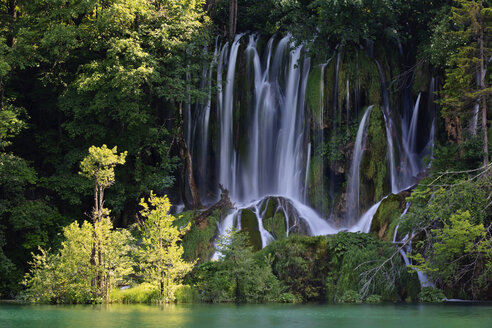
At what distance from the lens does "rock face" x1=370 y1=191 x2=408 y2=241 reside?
79.8ft

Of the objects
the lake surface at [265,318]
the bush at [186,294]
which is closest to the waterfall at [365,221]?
the bush at [186,294]

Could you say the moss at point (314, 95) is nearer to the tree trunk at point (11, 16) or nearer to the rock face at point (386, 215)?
the rock face at point (386, 215)

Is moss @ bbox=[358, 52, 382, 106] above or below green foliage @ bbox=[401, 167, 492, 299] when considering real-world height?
above

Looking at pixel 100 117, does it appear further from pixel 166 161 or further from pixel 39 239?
pixel 39 239

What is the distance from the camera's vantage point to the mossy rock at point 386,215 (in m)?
24.3

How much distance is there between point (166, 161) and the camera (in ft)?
99.3

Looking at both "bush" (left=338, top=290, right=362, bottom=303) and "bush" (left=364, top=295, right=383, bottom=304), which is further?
"bush" (left=338, top=290, right=362, bottom=303)

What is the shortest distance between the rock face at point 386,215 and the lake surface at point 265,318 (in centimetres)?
728

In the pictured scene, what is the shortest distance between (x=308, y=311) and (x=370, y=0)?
1690 centimetres

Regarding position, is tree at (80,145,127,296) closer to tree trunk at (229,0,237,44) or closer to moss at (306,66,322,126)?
moss at (306,66,322,126)

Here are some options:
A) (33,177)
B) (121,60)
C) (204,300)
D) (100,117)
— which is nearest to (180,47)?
(121,60)

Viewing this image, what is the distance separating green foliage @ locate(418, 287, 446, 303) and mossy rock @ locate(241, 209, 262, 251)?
746 cm

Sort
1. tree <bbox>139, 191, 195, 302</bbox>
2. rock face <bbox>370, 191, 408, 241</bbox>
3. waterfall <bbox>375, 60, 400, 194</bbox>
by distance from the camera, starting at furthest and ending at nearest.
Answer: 1. waterfall <bbox>375, 60, 400, 194</bbox>
2. rock face <bbox>370, 191, 408, 241</bbox>
3. tree <bbox>139, 191, 195, 302</bbox>

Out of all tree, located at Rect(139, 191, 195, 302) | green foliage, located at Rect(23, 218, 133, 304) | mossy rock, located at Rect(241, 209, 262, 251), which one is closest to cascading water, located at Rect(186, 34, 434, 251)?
mossy rock, located at Rect(241, 209, 262, 251)
